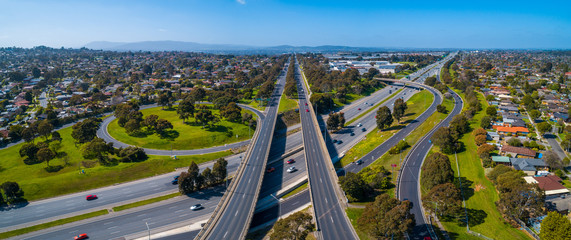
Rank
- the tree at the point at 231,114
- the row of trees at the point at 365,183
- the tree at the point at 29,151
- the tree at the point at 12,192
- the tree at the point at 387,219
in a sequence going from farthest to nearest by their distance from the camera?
the tree at the point at 231,114
the tree at the point at 29,151
the tree at the point at 12,192
the row of trees at the point at 365,183
the tree at the point at 387,219

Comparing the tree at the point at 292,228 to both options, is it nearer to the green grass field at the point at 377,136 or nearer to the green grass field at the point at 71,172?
the green grass field at the point at 377,136

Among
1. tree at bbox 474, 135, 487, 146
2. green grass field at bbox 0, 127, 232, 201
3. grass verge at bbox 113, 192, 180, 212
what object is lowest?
grass verge at bbox 113, 192, 180, 212

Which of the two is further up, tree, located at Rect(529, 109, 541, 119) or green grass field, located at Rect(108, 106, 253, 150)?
tree, located at Rect(529, 109, 541, 119)

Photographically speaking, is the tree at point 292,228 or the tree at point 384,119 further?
the tree at point 384,119

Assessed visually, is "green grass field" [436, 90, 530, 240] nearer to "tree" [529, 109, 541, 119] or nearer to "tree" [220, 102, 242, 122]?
"tree" [529, 109, 541, 119]

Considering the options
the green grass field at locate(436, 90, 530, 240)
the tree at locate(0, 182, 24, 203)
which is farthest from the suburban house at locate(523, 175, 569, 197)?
the tree at locate(0, 182, 24, 203)

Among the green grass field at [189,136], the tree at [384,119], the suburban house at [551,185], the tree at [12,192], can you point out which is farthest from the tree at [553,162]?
the tree at [12,192]
